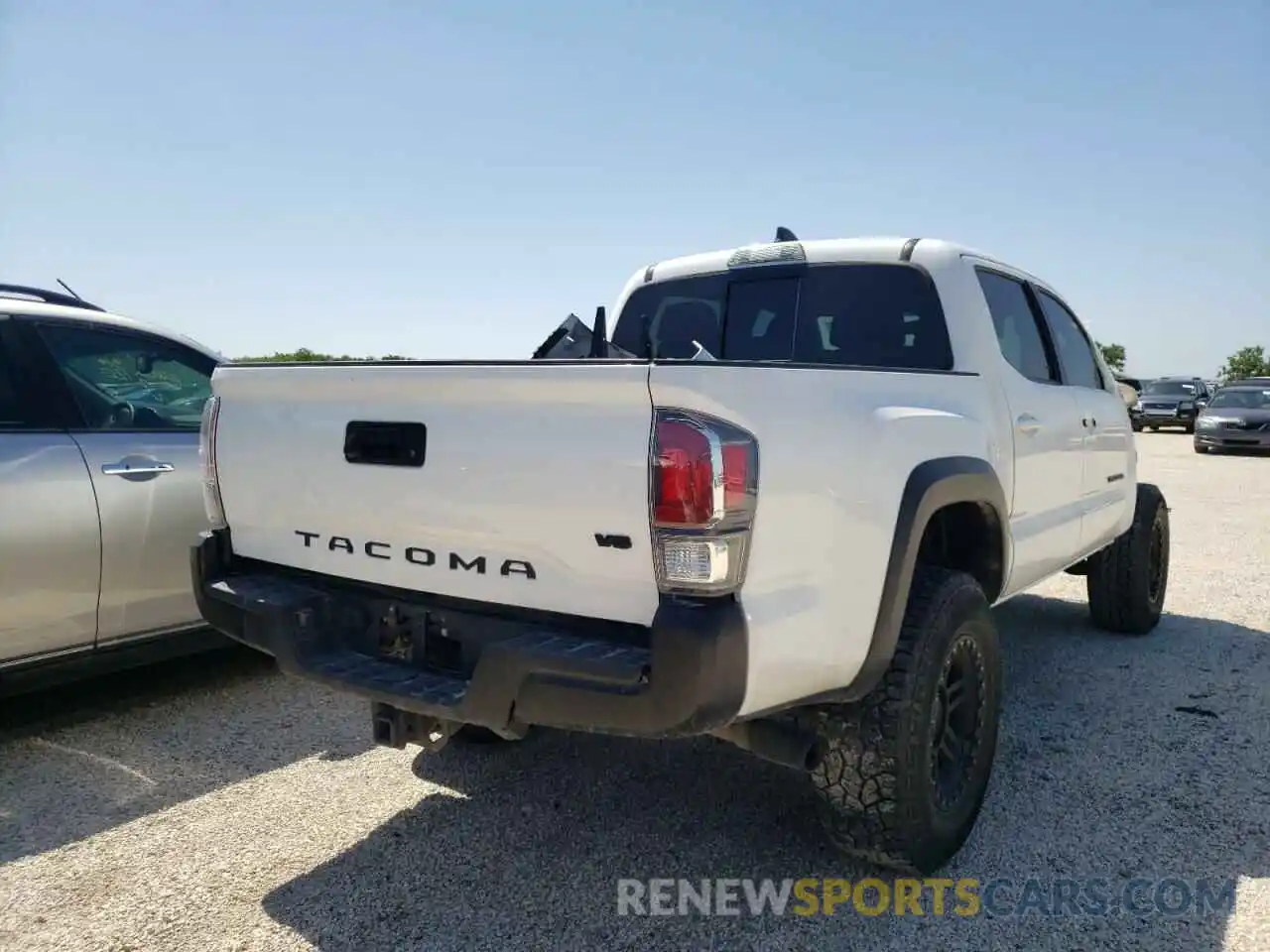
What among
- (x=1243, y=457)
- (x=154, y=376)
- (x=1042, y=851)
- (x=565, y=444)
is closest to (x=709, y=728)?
(x=565, y=444)

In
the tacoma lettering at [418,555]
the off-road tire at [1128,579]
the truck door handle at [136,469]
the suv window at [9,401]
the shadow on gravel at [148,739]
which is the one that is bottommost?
the shadow on gravel at [148,739]

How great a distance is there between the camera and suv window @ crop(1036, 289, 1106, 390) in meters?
4.40

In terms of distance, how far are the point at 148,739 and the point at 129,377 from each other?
4.94ft

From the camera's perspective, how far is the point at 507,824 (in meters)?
3.06

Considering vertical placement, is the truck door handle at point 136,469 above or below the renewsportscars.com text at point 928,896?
above

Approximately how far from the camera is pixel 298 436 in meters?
2.78

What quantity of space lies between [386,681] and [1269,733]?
348 cm

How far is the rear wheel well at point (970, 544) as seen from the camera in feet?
10.4

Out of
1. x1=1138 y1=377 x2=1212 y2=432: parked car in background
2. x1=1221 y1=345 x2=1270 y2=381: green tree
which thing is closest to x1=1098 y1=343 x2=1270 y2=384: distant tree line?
x1=1221 y1=345 x2=1270 y2=381: green tree

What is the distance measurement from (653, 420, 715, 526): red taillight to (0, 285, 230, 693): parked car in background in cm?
261

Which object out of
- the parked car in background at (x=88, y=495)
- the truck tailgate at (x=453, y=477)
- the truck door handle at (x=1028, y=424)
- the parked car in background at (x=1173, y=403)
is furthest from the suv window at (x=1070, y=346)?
the parked car in background at (x=1173, y=403)

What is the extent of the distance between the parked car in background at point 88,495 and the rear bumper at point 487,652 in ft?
2.91

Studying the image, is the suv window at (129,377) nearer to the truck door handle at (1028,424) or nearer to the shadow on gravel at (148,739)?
the shadow on gravel at (148,739)

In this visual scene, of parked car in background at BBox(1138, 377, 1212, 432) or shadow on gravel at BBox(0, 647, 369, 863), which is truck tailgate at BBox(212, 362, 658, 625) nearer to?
shadow on gravel at BBox(0, 647, 369, 863)
